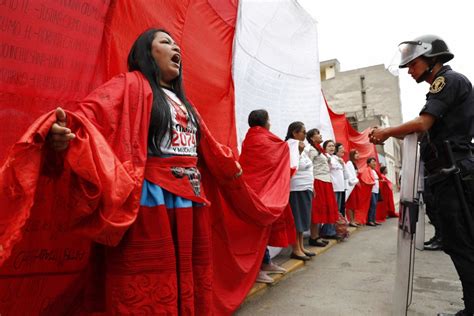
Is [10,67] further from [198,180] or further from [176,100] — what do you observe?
[198,180]

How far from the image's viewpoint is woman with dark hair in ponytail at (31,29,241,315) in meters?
1.39

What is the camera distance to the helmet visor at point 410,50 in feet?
8.11

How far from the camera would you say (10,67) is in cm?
174

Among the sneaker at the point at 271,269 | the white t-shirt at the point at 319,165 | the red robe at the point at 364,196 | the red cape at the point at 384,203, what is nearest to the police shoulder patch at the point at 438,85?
the sneaker at the point at 271,269

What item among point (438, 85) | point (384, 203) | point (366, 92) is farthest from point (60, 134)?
point (366, 92)

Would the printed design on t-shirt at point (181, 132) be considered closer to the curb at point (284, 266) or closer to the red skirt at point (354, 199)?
the curb at point (284, 266)

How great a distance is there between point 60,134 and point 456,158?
93.8 inches

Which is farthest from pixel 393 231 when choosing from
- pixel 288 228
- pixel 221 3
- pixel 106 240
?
pixel 106 240

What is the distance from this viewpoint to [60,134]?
51.3 inches

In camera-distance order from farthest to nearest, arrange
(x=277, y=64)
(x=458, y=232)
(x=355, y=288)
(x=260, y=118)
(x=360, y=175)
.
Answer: (x=360, y=175), (x=277, y=64), (x=260, y=118), (x=355, y=288), (x=458, y=232)

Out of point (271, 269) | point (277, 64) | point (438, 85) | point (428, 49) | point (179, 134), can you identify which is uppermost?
point (277, 64)

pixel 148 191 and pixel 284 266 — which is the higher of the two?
pixel 148 191

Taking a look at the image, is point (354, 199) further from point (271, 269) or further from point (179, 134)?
point (179, 134)

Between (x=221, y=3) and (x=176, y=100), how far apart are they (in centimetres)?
204
